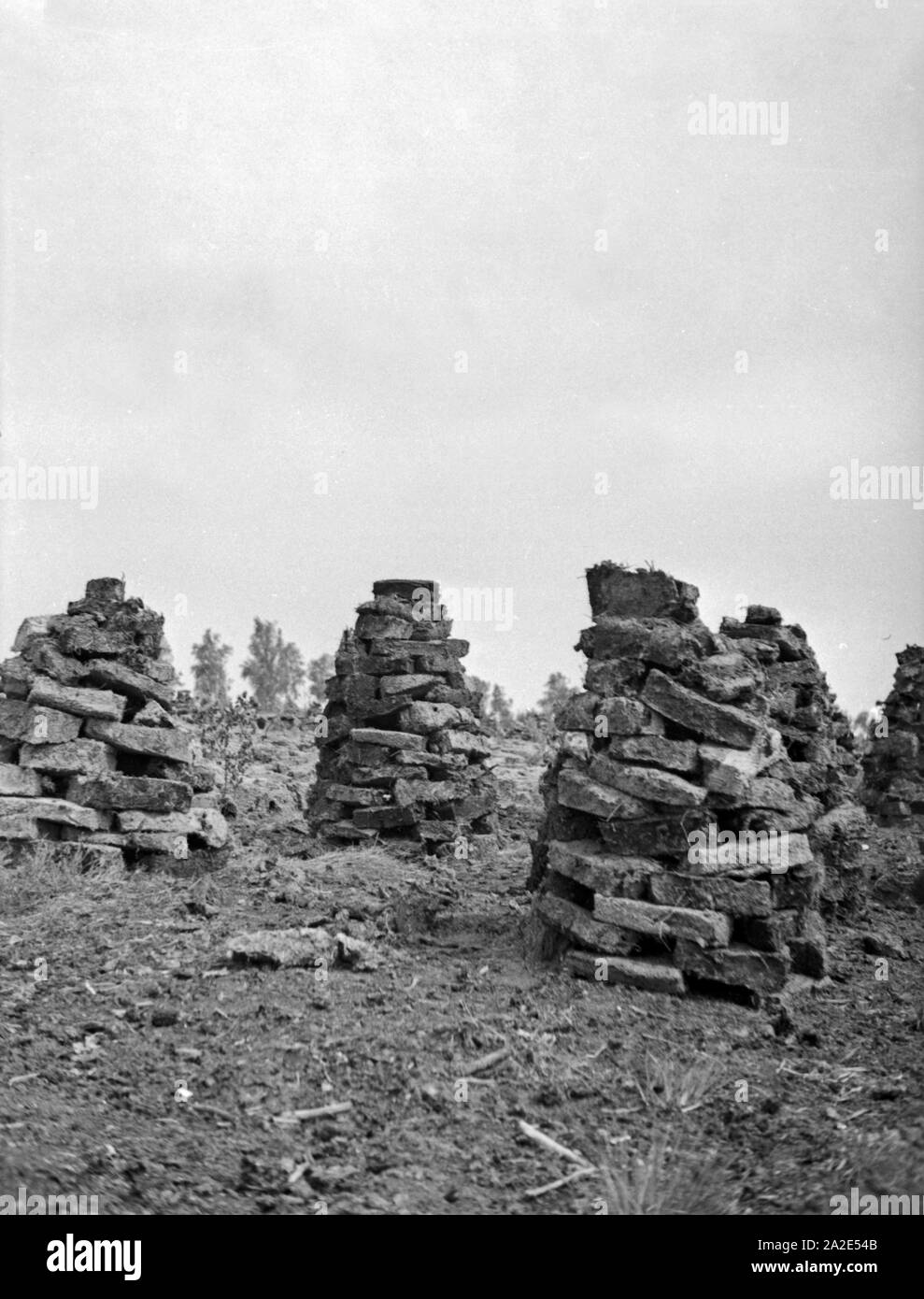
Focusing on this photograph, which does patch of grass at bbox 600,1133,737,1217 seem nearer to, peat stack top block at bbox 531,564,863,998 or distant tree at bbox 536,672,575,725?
peat stack top block at bbox 531,564,863,998

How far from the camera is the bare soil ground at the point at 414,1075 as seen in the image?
5.37 metres

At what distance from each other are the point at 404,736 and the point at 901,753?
37.8 feet

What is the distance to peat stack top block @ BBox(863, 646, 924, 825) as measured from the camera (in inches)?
830

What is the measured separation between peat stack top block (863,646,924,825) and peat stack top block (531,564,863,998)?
40.0 feet

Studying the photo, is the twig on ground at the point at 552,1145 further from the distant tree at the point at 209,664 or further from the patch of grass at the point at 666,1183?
the distant tree at the point at 209,664

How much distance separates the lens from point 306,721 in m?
27.2

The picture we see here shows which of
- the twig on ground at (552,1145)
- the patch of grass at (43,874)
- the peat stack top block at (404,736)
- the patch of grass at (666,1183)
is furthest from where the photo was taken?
the peat stack top block at (404,736)

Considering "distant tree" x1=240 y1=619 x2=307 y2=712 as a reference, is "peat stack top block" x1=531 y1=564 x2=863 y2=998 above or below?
below

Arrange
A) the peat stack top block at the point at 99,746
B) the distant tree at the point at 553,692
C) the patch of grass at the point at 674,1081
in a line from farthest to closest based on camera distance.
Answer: the distant tree at the point at 553,692, the peat stack top block at the point at 99,746, the patch of grass at the point at 674,1081

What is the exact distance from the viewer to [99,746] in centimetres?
1246

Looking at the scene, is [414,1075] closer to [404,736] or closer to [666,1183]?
[666,1183]

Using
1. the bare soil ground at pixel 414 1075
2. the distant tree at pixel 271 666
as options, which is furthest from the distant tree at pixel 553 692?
the bare soil ground at pixel 414 1075

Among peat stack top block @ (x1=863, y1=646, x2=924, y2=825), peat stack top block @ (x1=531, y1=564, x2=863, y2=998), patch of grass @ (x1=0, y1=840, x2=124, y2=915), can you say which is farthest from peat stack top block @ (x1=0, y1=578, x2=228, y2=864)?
peat stack top block @ (x1=863, y1=646, x2=924, y2=825)

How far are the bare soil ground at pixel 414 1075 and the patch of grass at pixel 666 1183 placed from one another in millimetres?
14
